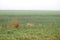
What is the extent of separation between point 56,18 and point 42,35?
29 centimetres

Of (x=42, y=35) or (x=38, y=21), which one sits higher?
(x=38, y=21)

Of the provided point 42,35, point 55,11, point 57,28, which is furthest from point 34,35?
point 55,11

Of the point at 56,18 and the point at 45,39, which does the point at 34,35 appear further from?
the point at 56,18

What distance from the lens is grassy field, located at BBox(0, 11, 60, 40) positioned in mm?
1459

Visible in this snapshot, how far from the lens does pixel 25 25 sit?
Answer: 4.90 feet

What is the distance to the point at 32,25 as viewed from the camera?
1498 mm

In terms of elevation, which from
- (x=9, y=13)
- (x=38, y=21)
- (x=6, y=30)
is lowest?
(x=6, y=30)

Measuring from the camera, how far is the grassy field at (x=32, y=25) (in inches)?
57.4

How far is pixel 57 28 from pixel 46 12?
251 mm

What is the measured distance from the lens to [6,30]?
57.9 inches

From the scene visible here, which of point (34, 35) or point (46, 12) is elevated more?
point (46, 12)

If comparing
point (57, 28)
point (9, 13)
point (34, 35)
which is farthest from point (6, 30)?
point (57, 28)
